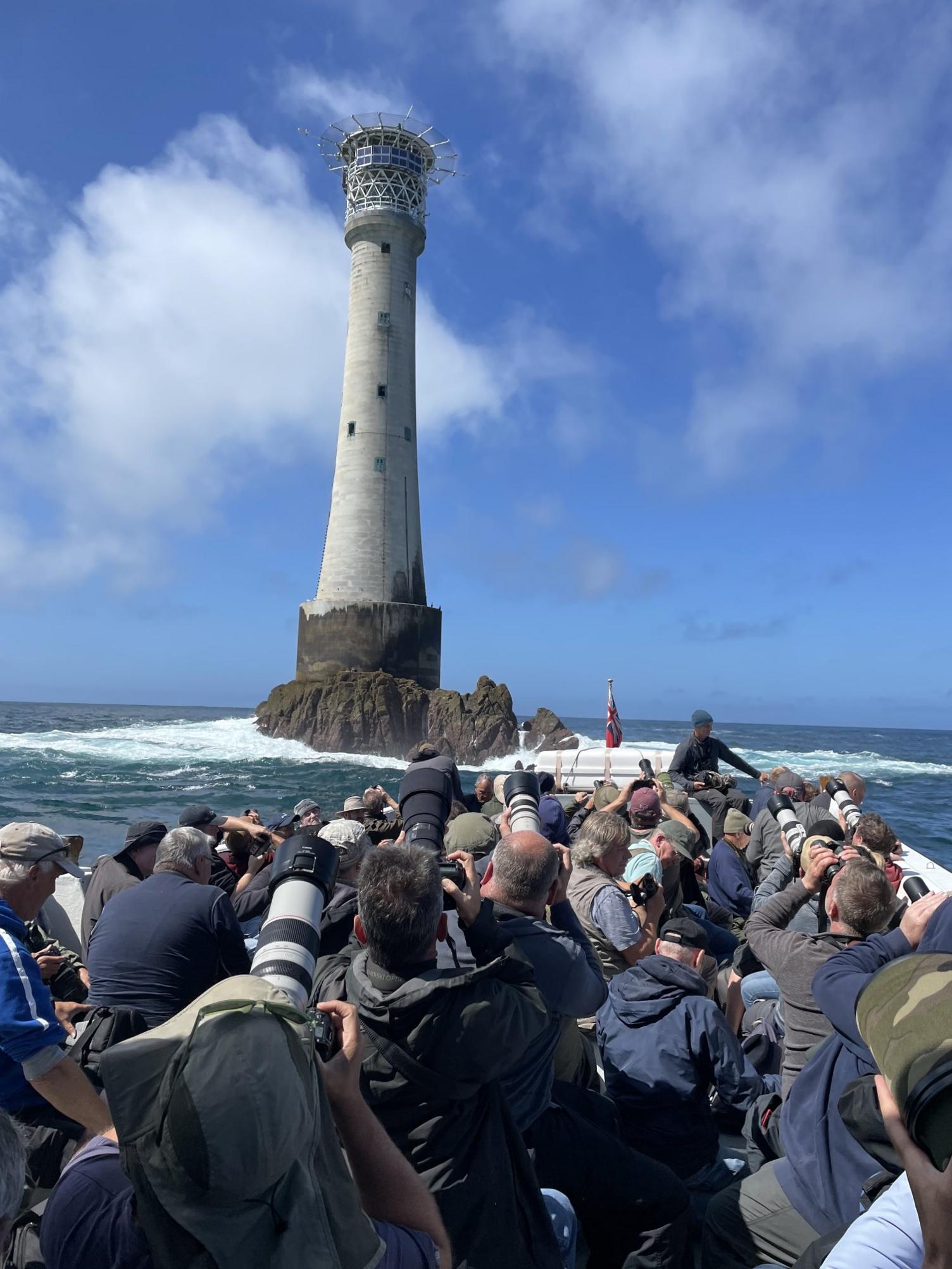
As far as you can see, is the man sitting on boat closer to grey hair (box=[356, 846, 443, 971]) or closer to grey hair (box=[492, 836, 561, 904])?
grey hair (box=[492, 836, 561, 904])

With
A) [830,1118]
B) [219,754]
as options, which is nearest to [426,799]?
[830,1118]

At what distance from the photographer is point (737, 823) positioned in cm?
668

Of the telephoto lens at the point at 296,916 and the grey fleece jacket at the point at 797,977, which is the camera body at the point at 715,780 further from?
the telephoto lens at the point at 296,916

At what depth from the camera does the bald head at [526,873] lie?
100 inches

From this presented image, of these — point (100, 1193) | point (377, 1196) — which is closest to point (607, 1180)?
point (377, 1196)

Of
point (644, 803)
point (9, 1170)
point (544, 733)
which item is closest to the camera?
point (9, 1170)

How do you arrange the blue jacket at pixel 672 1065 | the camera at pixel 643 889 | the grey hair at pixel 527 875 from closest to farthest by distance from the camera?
the grey hair at pixel 527 875 < the blue jacket at pixel 672 1065 < the camera at pixel 643 889

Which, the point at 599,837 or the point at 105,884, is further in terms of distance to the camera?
the point at 105,884

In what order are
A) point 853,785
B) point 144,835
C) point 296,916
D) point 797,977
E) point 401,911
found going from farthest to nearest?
point 853,785, point 144,835, point 797,977, point 401,911, point 296,916

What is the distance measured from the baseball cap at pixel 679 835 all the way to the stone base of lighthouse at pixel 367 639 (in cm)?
2588

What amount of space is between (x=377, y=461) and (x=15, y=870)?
93.4ft

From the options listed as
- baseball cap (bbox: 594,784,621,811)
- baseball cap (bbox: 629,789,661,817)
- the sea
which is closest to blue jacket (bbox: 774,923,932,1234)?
baseball cap (bbox: 629,789,661,817)

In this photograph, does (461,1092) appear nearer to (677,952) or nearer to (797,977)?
(797,977)

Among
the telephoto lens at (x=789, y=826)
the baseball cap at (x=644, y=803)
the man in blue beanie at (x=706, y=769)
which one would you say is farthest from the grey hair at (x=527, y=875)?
the man in blue beanie at (x=706, y=769)
